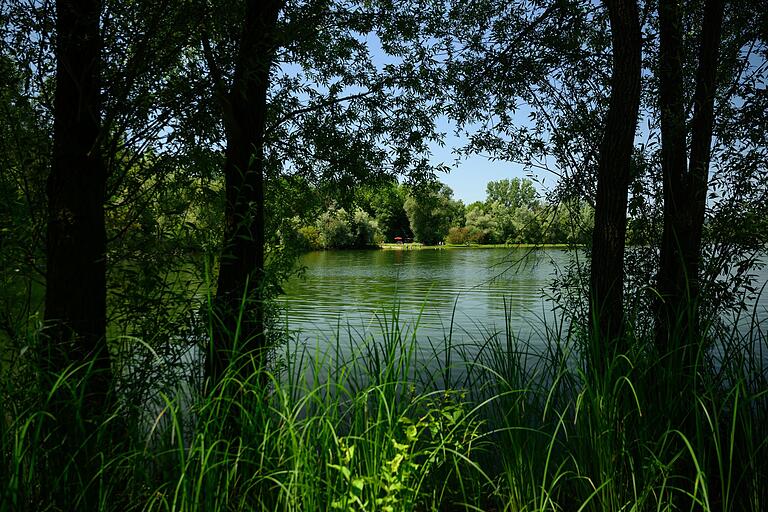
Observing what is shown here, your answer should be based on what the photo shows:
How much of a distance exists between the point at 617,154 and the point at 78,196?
3.49 metres

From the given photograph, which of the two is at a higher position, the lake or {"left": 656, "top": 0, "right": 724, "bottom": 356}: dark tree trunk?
{"left": 656, "top": 0, "right": 724, "bottom": 356}: dark tree trunk

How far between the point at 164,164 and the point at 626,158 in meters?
3.35

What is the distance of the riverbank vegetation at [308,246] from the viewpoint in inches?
87.3

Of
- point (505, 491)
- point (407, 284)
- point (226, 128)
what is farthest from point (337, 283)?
point (505, 491)

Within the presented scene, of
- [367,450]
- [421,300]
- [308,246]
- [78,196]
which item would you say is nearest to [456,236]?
[421,300]

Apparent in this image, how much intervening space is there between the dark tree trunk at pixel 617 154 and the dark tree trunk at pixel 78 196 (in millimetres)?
3220

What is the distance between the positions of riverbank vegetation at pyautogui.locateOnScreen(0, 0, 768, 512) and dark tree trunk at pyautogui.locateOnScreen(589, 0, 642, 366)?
0.02 meters

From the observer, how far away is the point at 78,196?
9.99 ft

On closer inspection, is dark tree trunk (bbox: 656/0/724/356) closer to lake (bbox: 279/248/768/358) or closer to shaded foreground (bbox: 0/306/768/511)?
shaded foreground (bbox: 0/306/768/511)

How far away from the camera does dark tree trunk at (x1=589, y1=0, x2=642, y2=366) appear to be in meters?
3.88

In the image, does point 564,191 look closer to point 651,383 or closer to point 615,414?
point 651,383

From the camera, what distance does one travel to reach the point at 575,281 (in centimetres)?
596

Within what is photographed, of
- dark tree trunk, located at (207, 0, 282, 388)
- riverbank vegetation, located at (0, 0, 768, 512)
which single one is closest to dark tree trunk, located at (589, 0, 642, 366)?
riverbank vegetation, located at (0, 0, 768, 512)

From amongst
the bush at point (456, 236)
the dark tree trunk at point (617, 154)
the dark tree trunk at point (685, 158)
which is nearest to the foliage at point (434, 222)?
the bush at point (456, 236)
